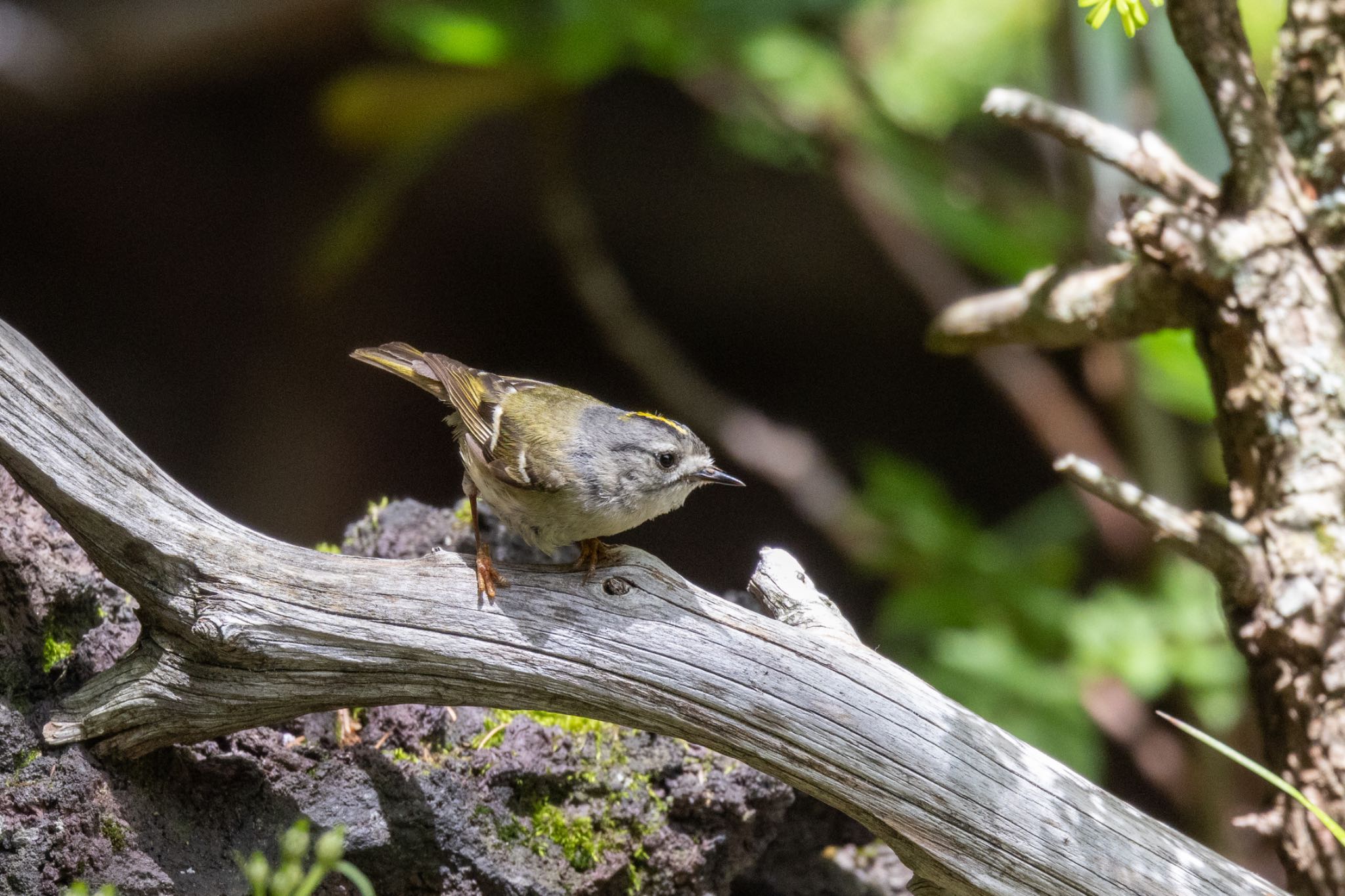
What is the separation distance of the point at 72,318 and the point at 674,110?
3577mm

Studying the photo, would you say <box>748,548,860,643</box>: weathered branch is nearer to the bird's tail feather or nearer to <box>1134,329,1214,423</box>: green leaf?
the bird's tail feather

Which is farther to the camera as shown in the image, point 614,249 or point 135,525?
point 614,249

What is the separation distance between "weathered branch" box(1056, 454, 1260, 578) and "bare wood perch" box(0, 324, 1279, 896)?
1.94 feet

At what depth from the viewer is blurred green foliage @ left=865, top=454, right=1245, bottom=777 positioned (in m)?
3.69

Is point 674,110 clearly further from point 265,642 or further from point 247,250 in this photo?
point 265,642

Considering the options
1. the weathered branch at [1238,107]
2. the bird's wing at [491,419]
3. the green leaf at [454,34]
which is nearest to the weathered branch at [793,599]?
the bird's wing at [491,419]

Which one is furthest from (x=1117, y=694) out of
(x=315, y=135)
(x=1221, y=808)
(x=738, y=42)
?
(x=315, y=135)

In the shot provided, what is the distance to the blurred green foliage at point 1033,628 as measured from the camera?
369cm

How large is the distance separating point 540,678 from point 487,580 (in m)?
0.22

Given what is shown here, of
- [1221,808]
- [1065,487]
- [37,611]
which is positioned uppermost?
[1065,487]

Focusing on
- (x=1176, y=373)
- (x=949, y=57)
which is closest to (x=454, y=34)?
(x=949, y=57)

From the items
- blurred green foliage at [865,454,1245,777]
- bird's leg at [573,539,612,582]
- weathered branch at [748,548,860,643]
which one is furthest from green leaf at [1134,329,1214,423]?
bird's leg at [573,539,612,582]

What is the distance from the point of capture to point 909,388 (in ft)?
22.1

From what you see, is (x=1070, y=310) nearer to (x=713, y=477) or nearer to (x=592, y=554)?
(x=713, y=477)
